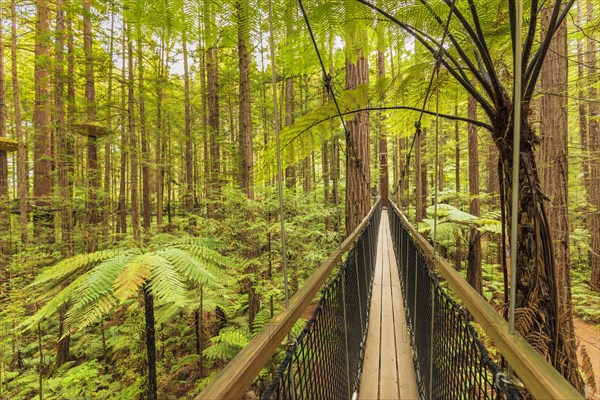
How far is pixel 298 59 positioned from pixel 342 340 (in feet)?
6.12

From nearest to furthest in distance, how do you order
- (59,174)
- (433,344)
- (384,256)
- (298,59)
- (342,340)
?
(433,344), (342,340), (298,59), (384,256), (59,174)

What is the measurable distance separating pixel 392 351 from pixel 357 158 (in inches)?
88.4

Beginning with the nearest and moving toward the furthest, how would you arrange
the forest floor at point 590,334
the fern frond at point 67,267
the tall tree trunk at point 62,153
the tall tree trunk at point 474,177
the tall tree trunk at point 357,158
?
1. the fern frond at point 67,267
2. the tall tree trunk at point 357,158
3. the tall tree trunk at point 62,153
4. the forest floor at point 590,334
5. the tall tree trunk at point 474,177

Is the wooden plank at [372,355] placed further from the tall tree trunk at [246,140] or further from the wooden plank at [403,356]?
the tall tree trunk at [246,140]

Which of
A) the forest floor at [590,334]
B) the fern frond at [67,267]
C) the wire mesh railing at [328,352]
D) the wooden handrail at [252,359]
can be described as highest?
the wooden handrail at [252,359]

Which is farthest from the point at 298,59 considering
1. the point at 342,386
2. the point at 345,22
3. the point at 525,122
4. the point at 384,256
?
the point at 384,256

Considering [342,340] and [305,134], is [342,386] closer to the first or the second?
[342,340]

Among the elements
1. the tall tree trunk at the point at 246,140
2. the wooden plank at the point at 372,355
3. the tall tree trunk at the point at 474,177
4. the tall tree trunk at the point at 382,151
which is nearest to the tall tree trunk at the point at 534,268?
the wooden plank at the point at 372,355

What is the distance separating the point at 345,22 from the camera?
5.40 ft

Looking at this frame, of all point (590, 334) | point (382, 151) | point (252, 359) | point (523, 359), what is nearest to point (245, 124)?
point (252, 359)

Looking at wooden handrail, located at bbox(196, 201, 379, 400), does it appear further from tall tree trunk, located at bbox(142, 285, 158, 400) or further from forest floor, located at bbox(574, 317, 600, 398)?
forest floor, located at bbox(574, 317, 600, 398)

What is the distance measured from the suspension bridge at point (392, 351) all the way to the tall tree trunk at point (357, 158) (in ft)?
4.52

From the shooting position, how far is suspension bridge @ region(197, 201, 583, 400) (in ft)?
1.82

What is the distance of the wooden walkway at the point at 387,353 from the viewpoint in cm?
153
